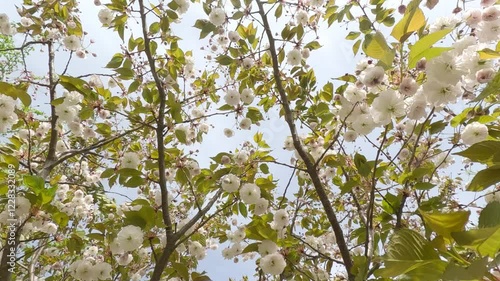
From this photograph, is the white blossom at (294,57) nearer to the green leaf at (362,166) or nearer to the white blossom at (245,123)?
the white blossom at (245,123)

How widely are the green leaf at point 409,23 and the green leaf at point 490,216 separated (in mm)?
503

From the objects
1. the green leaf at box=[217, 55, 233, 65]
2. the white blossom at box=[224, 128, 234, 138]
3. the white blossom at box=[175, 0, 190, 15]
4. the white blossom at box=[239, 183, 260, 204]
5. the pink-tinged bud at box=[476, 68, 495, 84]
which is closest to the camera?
the pink-tinged bud at box=[476, 68, 495, 84]

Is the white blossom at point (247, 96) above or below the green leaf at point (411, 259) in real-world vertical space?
above

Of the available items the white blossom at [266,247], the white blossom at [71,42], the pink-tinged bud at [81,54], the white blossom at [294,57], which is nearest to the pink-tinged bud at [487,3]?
the white blossom at [266,247]

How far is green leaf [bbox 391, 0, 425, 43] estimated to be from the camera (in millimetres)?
985

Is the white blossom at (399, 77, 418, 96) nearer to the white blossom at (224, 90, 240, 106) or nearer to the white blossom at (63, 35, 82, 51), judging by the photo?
the white blossom at (224, 90, 240, 106)

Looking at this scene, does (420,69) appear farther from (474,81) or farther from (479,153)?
(479,153)

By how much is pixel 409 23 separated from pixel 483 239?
0.62 metres

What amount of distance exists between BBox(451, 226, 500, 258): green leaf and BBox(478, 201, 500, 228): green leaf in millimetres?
131

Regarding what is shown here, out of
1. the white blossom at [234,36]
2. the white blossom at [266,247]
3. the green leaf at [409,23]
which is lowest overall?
the white blossom at [266,247]

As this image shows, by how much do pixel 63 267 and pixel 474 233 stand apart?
419cm

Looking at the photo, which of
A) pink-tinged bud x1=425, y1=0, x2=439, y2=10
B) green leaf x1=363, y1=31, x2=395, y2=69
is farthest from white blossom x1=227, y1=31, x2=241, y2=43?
green leaf x1=363, y1=31, x2=395, y2=69

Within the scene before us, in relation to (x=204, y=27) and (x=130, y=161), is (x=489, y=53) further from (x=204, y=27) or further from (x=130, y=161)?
(x=130, y=161)

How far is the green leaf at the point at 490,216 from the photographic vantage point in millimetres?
749
